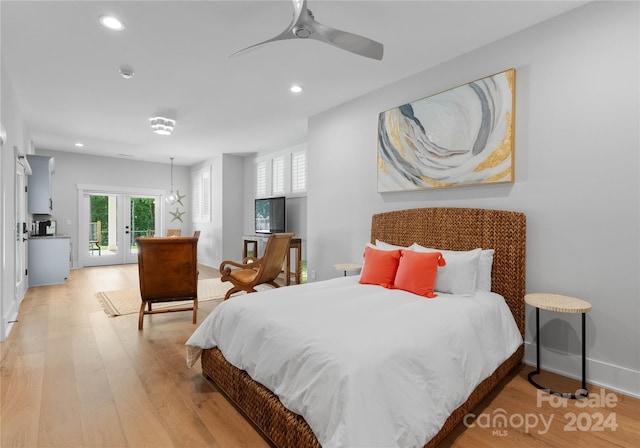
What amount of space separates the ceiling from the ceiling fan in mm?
517

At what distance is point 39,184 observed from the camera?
5523mm

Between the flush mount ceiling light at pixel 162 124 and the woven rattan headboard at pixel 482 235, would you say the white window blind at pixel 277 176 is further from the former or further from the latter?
the woven rattan headboard at pixel 482 235

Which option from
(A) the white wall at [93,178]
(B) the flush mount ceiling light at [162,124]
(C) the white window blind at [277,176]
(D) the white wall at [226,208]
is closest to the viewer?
(B) the flush mount ceiling light at [162,124]

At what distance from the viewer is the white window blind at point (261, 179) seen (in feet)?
23.4

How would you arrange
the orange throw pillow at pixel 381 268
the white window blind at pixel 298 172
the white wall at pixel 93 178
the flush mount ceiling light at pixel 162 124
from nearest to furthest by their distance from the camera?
the orange throw pillow at pixel 381 268 → the flush mount ceiling light at pixel 162 124 → the white window blind at pixel 298 172 → the white wall at pixel 93 178

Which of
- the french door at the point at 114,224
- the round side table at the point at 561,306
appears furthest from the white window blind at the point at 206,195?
the round side table at the point at 561,306

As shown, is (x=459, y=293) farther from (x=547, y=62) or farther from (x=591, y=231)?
(x=547, y=62)

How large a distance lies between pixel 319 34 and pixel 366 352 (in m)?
1.86

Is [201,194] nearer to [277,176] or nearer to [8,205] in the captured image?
[277,176]

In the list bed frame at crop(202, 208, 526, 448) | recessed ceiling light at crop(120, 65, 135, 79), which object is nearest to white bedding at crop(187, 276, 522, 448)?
bed frame at crop(202, 208, 526, 448)

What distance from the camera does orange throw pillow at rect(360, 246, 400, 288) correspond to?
282 centimetres

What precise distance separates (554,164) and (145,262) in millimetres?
3912

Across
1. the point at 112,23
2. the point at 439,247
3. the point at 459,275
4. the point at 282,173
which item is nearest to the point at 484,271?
the point at 459,275

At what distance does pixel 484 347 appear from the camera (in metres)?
2.05
